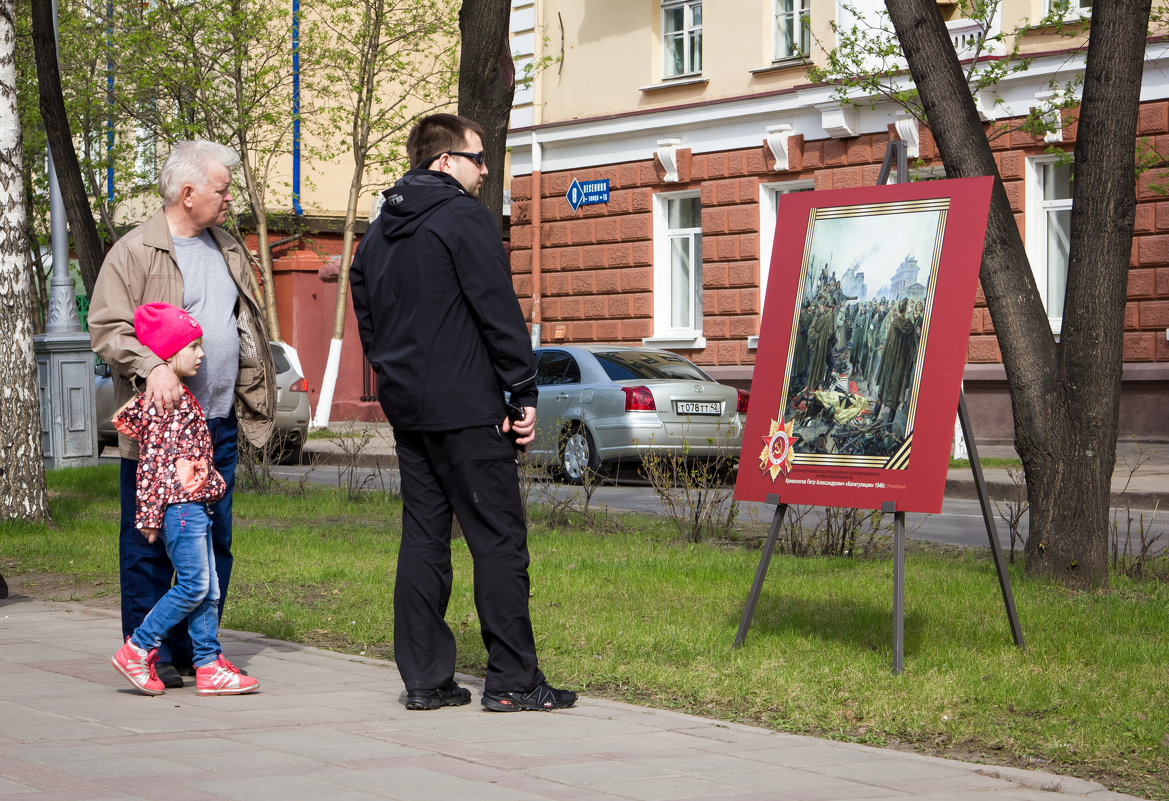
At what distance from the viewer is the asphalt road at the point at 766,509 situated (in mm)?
11141

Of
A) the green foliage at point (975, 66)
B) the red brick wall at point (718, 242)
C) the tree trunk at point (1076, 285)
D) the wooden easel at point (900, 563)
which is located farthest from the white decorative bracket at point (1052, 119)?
the wooden easel at point (900, 563)

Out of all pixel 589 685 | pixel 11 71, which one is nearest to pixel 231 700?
pixel 589 685

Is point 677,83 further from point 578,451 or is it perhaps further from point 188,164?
point 188,164

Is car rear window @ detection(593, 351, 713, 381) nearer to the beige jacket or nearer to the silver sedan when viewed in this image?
the silver sedan

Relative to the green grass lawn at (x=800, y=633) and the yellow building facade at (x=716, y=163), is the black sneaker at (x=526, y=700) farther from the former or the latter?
the yellow building facade at (x=716, y=163)

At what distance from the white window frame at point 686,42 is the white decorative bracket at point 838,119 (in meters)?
2.75

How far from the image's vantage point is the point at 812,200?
659 centimetres

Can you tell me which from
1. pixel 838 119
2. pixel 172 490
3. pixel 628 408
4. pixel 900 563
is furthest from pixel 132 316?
pixel 838 119

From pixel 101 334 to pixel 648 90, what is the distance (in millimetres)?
18830

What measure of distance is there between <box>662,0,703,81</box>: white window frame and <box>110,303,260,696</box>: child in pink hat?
1843 centimetres

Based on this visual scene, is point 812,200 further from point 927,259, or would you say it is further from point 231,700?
point 231,700

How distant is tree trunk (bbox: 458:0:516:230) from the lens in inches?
390

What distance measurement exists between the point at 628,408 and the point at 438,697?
10.6 meters

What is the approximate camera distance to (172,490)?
5484mm
